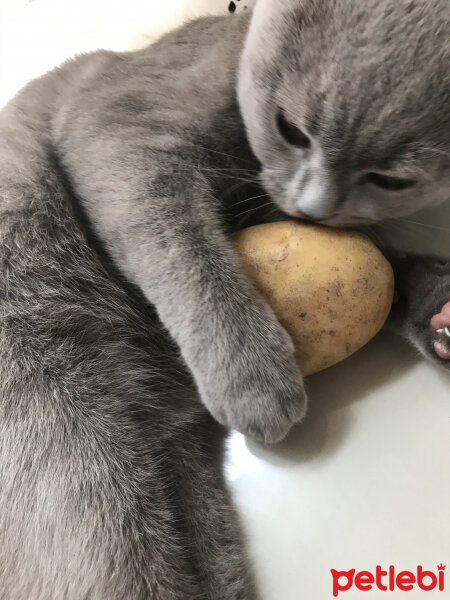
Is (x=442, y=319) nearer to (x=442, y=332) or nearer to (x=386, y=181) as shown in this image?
(x=442, y=332)

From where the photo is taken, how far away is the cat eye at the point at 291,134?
0.78m

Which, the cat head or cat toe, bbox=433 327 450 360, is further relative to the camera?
cat toe, bbox=433 327 450 360

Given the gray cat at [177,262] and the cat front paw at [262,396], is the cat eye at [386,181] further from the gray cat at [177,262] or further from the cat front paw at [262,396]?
the cat front paw at [262,396]

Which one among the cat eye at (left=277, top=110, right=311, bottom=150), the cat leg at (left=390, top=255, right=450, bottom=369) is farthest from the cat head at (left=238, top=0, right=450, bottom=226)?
the cat leg at (left=390, top=255, right=450, bottom=369)

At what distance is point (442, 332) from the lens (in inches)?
32.8

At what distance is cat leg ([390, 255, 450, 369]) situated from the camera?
2.74 feet

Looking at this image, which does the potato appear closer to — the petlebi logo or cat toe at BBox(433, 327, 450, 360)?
cat toe at BBox(433, 327, 450, 360)

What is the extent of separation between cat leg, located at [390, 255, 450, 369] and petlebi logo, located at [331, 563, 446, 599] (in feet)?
0.93

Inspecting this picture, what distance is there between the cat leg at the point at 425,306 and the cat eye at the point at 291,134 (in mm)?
288

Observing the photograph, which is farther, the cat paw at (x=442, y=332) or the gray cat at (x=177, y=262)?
the cat paw at (x=442, y=332)

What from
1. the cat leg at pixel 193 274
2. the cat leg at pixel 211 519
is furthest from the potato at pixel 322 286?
the cat leg at pixel 211 519

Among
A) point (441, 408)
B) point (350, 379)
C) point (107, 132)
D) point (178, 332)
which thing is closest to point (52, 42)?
point (107, 132)

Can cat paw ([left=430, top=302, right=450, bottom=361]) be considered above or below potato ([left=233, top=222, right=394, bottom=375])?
below

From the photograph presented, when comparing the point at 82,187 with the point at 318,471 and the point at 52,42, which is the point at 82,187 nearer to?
the point at 318,471
